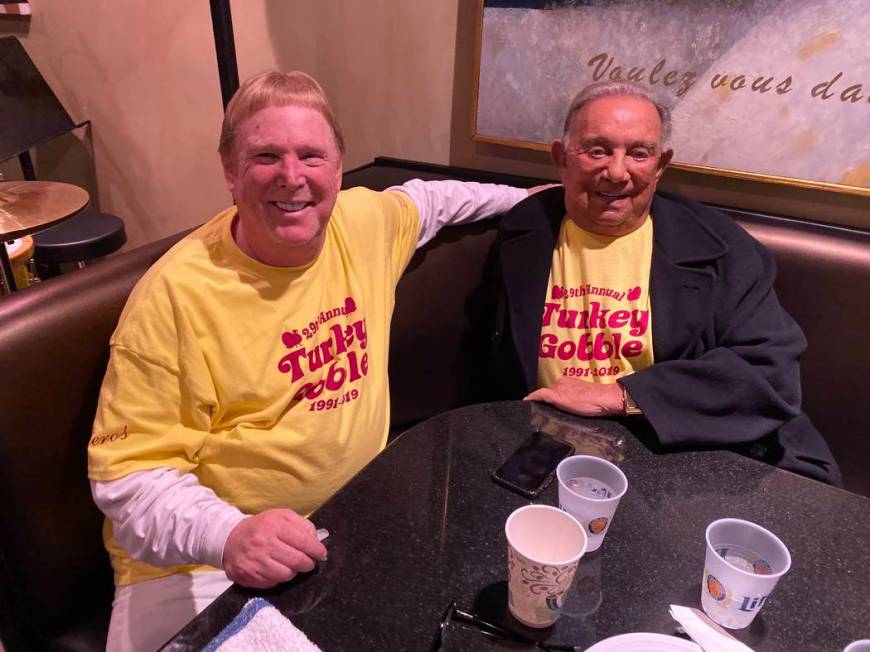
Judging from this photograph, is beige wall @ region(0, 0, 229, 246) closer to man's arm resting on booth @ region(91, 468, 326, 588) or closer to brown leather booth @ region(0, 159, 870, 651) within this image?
brown leather booth @ region(0, 159, 870, 651)

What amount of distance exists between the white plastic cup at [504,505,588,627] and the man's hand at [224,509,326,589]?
25cm

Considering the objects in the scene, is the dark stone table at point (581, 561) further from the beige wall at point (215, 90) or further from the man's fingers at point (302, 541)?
the beige wall at point (215, 90)

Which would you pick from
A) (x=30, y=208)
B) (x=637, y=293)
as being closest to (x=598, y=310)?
(x=637, y=293)

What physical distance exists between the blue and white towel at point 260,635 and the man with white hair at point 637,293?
0.66 metres

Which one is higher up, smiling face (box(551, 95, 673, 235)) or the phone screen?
smiling face (box(551, 95, 673, 235))

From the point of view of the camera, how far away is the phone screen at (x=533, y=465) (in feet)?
3.18

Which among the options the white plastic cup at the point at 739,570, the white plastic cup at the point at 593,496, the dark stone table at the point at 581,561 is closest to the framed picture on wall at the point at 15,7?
the dark stone table at the point at 581,561

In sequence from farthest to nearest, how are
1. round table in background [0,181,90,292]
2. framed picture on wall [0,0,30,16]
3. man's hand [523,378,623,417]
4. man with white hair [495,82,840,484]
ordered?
framed picture on wall [0,0,30,16]
round table in background [0,181,90,292]
man with white hair [495,82,840,484]
man's hand [523,378,623,417]

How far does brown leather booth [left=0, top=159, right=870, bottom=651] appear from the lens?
0.98 metres

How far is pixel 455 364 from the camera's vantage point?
1.77 m

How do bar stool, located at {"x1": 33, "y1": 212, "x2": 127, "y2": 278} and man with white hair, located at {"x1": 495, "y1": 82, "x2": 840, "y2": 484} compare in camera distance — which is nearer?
man with white hair, located at {"x1": 495, "y1": 82, "x2": 840, "y2": 484}

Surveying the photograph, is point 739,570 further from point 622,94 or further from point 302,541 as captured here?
point 622,94

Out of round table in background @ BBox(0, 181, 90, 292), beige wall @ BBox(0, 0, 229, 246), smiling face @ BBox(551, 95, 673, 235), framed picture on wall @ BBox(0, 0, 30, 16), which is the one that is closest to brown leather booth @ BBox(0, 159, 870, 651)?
smiling face @ BBox(551, 95, 673, 235)

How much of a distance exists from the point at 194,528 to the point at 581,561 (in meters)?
0.55
